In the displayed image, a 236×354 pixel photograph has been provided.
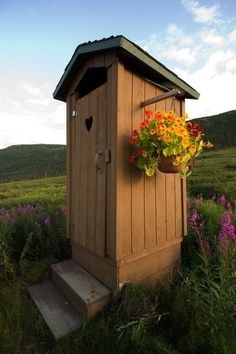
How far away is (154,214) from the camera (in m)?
3.70

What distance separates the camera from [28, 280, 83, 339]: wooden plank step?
119 inches

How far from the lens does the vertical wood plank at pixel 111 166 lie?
3191 millimetres

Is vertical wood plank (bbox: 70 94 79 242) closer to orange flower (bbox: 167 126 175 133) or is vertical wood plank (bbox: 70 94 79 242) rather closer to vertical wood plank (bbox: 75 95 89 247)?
vertical wood plank (bbox: 75 95 89 247)

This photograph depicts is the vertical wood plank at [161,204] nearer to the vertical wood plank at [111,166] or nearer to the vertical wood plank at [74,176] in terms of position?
the vertical wood plank at [111,166]

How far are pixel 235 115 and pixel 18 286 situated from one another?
58.5 metres

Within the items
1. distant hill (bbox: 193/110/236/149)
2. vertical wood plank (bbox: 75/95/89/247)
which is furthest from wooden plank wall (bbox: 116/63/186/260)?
distant hill (bbox: 193/110/236/149)

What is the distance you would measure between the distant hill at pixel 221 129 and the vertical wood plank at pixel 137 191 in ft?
122

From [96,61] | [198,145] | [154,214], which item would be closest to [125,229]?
[154,214]

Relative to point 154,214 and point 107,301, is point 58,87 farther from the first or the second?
point 107,301

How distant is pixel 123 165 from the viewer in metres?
3.24

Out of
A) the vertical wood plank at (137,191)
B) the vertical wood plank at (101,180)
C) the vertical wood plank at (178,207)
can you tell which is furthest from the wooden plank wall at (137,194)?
the vertical wood plank at (101,180)

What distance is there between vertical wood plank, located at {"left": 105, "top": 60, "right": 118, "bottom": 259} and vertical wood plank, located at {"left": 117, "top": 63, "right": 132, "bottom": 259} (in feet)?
0.17

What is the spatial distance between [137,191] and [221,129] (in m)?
49.6

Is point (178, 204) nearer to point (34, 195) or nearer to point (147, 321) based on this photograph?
point (147, 321)
